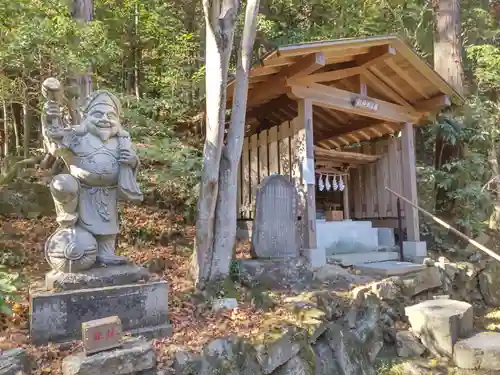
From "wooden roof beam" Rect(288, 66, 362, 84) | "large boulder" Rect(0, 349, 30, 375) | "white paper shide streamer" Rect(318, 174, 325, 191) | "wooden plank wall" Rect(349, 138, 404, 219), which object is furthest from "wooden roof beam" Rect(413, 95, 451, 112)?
"large boulder" Rect(0, 349, 30, 375)

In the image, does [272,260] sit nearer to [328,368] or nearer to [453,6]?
[328,368]

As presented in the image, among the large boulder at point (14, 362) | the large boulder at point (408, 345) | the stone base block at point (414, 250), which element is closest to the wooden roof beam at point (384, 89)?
the stone base block at point (414, 250)

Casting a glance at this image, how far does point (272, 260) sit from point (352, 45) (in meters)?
3.72

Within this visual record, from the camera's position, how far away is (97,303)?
3617mm

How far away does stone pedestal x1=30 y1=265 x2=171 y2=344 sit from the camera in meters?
3.40

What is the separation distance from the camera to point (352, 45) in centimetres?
634

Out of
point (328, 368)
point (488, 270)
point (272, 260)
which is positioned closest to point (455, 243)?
point (488, 270)

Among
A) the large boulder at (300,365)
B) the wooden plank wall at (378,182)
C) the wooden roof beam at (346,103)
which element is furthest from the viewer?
the wooden plank wall at (378,182)

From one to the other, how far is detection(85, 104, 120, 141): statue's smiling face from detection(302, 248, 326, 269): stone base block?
3576 mm

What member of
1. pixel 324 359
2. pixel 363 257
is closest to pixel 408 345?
pixel 324 359

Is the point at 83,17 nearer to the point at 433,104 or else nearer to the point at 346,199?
the point at 346,199

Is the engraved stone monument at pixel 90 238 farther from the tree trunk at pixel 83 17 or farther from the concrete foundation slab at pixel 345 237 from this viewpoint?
the concrete foundation slab at pixel 345 237

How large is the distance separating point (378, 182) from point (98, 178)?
6791mm

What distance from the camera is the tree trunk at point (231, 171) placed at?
529 cm
